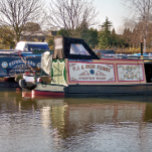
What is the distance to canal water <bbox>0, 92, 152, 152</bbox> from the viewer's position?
9.00 meters

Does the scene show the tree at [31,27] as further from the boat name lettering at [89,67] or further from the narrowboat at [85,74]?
the boat name lettering at [89,67]

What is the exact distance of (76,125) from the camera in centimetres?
1140

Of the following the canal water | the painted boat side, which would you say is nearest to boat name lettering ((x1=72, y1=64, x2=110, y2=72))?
the painted boat side

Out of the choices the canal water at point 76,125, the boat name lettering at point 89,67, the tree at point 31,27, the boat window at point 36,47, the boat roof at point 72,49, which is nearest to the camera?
the canal water at point 76,125

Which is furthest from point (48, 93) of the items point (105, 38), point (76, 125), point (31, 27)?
point (105, 38)

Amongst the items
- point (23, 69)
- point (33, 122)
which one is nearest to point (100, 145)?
point (33, 122)

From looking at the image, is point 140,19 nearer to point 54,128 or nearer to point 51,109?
point 51,109

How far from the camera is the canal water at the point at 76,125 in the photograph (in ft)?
29.5

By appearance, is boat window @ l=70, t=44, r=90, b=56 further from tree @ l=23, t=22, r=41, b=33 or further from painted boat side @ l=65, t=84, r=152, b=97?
tree @ l=23, t=22, r=41, b=33

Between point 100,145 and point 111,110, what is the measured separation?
5.38 metres

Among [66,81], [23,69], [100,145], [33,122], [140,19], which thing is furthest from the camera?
[140,19]

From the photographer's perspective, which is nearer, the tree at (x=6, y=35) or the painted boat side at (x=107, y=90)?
the painted boat side at (x=107, y=90)

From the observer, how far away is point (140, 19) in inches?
1255

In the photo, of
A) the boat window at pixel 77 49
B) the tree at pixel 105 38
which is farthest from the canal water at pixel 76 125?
the tree at pixel 105 38
